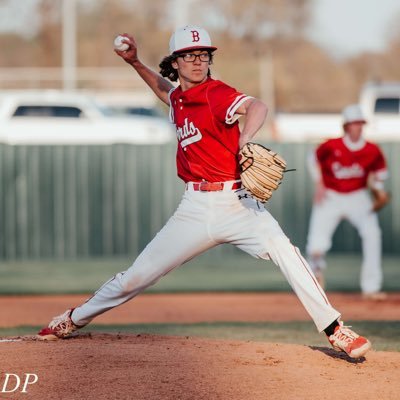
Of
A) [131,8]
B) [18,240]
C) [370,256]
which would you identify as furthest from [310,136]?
[131,8]

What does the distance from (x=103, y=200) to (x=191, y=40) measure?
10.7m

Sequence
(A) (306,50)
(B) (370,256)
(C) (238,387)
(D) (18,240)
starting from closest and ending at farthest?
(C) (238,387), (B) (370,256), (D) (18,240), (A) (306,50)

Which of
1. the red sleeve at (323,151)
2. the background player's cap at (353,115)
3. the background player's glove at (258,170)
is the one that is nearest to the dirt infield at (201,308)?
the red sleeve at (323,151)

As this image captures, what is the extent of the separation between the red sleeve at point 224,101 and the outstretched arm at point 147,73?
28.7 inches

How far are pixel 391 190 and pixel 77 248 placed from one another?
5056 mm

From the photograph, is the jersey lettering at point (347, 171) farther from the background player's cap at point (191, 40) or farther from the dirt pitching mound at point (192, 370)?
the background player's cap at point (191, 40)

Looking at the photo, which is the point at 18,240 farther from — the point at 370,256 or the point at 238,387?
the point at 238,387

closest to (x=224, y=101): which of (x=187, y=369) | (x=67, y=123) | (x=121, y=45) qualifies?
(x=121, y=45)

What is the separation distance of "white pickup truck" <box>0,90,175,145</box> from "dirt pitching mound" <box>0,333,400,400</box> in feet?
50.1

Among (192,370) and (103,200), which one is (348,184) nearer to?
(103,200)

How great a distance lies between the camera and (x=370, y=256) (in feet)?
40.1

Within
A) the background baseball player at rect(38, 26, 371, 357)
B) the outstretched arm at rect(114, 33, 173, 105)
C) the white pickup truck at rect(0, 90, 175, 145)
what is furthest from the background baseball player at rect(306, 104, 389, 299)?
the white pickup truck at rect(0, 90, 175, 145)

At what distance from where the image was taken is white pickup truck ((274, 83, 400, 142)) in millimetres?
24406

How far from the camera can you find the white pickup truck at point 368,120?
2441cm
